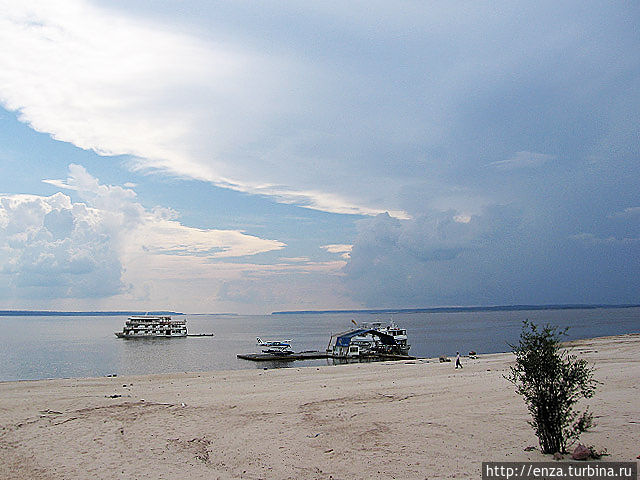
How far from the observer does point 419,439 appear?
11289 millimetres

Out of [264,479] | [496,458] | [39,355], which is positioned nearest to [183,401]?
[264,479]

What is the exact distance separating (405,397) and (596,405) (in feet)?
19.8

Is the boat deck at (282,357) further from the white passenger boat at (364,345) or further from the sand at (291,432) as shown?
the sand at (291,432)

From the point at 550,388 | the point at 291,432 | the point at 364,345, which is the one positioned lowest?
the point at 364,345

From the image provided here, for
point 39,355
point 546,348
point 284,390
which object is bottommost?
point 39,355

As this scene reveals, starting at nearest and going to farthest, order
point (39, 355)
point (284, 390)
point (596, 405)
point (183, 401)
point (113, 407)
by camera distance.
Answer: point (596, 405), point (113, 407), point (183, 401), point (284, 390), point (39, 355)

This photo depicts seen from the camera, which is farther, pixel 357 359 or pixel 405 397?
pixel 357 359

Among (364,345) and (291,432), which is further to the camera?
(364,345)

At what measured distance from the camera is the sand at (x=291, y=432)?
9.76 metres

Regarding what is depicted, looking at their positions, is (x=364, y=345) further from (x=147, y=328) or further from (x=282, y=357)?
(x=147, y=328)

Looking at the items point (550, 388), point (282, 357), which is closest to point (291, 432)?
point (550, 388)

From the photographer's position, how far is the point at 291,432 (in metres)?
12.7

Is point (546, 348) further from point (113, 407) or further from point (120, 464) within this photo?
point (113, 407)

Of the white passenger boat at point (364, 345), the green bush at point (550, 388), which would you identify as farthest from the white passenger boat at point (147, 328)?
the green bush at point (550, 388)
